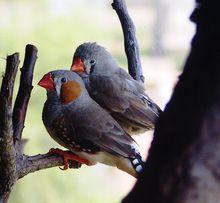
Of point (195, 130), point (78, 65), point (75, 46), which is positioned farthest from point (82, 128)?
point (75, 46)

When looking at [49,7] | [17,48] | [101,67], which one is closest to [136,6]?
[49,7]

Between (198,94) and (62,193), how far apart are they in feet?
8.42

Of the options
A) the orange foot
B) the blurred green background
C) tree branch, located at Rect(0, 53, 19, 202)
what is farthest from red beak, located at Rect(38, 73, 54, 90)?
the blurred green background

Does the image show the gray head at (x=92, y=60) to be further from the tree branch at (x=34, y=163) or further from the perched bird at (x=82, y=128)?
the tree branch at (x=34, y=163)

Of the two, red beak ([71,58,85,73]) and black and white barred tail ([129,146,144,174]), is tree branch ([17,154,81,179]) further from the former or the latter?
red beak ([71,58,85,73])

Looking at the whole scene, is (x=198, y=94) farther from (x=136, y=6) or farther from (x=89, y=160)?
(x=136, y=6)

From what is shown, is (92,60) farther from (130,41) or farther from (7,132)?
(7,132)

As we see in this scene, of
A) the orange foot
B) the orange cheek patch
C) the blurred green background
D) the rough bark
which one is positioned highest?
the rough bark

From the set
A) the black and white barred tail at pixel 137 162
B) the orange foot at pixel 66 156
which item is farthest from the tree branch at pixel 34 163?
the black and white barred tail at pixel 137 162

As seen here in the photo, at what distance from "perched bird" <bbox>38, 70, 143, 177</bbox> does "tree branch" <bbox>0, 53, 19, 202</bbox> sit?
17cm

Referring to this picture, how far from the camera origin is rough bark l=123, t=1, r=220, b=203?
37 centimetres

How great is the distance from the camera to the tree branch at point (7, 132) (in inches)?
27.8

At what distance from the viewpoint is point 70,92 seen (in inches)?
41.6

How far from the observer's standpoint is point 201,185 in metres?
0.38
